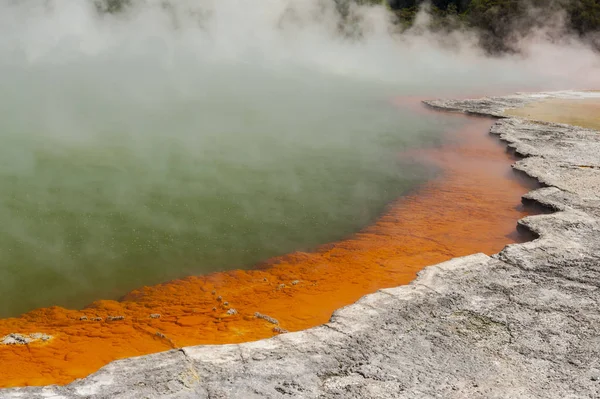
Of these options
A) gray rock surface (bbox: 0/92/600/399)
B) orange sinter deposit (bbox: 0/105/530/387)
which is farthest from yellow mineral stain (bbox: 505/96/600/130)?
gray rock surface (bbox: 0/92/600/399)

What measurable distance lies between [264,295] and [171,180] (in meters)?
2.23

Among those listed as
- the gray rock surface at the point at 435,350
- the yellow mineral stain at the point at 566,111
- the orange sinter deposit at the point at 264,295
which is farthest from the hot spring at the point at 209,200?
the yellow mineral stain at the point at 566,111

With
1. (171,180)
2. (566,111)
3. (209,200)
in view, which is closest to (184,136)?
(171,180)

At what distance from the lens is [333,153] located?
6648mm

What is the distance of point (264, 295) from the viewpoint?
348cm

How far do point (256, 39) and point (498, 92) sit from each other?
7819 millimetres

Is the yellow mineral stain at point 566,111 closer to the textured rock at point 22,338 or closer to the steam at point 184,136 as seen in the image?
the steam at point 184,136

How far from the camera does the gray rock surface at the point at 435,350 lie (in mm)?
2215

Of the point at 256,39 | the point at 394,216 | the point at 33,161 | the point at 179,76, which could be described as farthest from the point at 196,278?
the point at 256,39

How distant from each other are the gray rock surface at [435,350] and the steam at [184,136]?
1374mm

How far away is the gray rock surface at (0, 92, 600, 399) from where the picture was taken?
221cm

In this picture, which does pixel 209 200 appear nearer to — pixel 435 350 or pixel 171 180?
pixel 171 180

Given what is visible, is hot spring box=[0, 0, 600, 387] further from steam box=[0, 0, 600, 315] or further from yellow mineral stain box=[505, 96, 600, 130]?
yellow mineral stain box=[505, 96, 600, 130]

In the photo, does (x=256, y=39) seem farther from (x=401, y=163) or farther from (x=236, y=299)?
(x=236, y=299)
